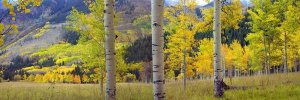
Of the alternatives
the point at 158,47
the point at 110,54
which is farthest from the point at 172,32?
the point at 158,47

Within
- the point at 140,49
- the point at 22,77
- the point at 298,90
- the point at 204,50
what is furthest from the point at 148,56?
the point at 298,90

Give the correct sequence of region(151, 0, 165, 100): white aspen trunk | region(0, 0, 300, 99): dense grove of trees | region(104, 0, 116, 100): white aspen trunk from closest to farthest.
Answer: region(151, 0, 165, 100): white aspen trunk, region(0, 0, 300, 99): dense grove of trees, region(104, 0, 116, 100): white aspen trunk

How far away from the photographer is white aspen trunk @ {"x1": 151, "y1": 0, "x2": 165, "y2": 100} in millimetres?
7500

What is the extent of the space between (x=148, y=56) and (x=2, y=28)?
12999 cm

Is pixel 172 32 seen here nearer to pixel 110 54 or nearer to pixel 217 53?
pixel 217 53

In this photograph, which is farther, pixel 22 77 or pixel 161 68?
pixel 22 77

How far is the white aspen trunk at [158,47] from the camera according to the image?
750 centimetres

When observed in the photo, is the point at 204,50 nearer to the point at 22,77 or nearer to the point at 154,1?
the point at 154,1

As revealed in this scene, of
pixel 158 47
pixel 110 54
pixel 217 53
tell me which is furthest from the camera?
pixel 217 53

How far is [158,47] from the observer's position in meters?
7.59

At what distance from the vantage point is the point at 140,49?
152 meters

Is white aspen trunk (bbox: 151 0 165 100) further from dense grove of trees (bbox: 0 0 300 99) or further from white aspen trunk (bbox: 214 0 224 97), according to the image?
white aspen trunk (bbox: 214 0 224 97)

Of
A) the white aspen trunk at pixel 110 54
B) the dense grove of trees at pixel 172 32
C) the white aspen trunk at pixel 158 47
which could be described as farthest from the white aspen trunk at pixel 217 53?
the white aspen trunk at pixel 158 47

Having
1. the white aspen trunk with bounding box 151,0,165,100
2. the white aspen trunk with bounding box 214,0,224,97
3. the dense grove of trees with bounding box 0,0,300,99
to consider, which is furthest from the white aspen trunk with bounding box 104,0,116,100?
the white aspen trunk with bounding box 214,0,224,97
